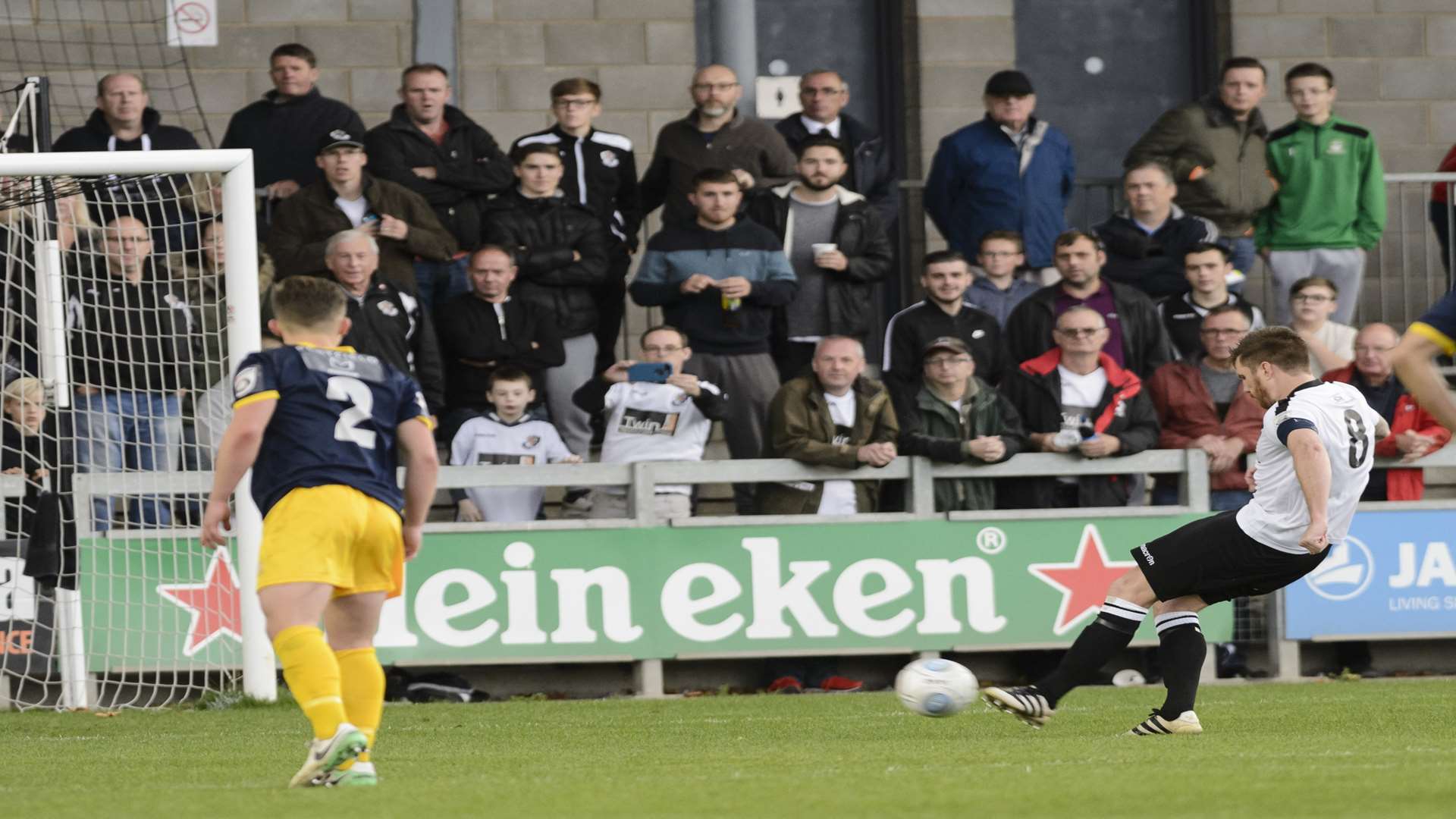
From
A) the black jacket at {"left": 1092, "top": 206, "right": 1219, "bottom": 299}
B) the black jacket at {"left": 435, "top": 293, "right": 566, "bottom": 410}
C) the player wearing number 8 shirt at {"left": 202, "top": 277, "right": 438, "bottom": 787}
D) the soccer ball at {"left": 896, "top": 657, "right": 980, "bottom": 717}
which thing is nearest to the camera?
the player wearing number 8 shirt at {"left": 202, "top": 277, "right": 438, "bottom": 787}

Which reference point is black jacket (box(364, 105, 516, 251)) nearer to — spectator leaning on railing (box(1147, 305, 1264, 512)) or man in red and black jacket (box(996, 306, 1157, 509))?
man in red and black jacket (box(996, 306, 1157, 509))

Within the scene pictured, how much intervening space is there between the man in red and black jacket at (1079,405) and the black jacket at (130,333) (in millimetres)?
4624

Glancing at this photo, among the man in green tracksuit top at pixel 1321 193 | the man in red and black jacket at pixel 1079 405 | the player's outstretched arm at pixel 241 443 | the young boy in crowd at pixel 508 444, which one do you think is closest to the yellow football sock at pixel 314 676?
the player's outstretched arm at pixel 241 443

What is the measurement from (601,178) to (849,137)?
171cm

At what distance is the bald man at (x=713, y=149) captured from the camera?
1290cm

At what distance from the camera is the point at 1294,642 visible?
1216cm

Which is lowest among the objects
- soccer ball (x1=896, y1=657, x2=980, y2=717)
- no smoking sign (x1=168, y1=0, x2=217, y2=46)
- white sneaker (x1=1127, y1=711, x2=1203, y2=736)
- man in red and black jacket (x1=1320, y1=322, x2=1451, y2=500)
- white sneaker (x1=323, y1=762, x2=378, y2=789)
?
white sneaker (x1=1127, y1=711, x2=1203, y2=736)

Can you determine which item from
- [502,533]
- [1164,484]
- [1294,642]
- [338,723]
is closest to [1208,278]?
[1164,484]

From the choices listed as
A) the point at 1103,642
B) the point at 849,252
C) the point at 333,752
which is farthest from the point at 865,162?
the point at 333,752

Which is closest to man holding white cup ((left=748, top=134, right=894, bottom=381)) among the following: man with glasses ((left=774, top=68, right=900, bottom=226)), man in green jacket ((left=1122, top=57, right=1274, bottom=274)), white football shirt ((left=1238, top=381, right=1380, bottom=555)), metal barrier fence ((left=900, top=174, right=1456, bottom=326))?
man with glasses ((left=774, top=68, right=900, bottom=226))

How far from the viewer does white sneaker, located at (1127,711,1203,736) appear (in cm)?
820

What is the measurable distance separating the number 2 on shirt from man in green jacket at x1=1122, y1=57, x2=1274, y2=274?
797 cm

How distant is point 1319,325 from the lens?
504 inches

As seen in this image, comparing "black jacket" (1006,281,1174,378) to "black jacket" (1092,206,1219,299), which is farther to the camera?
"black jacket" (1092,206,1219,299)
